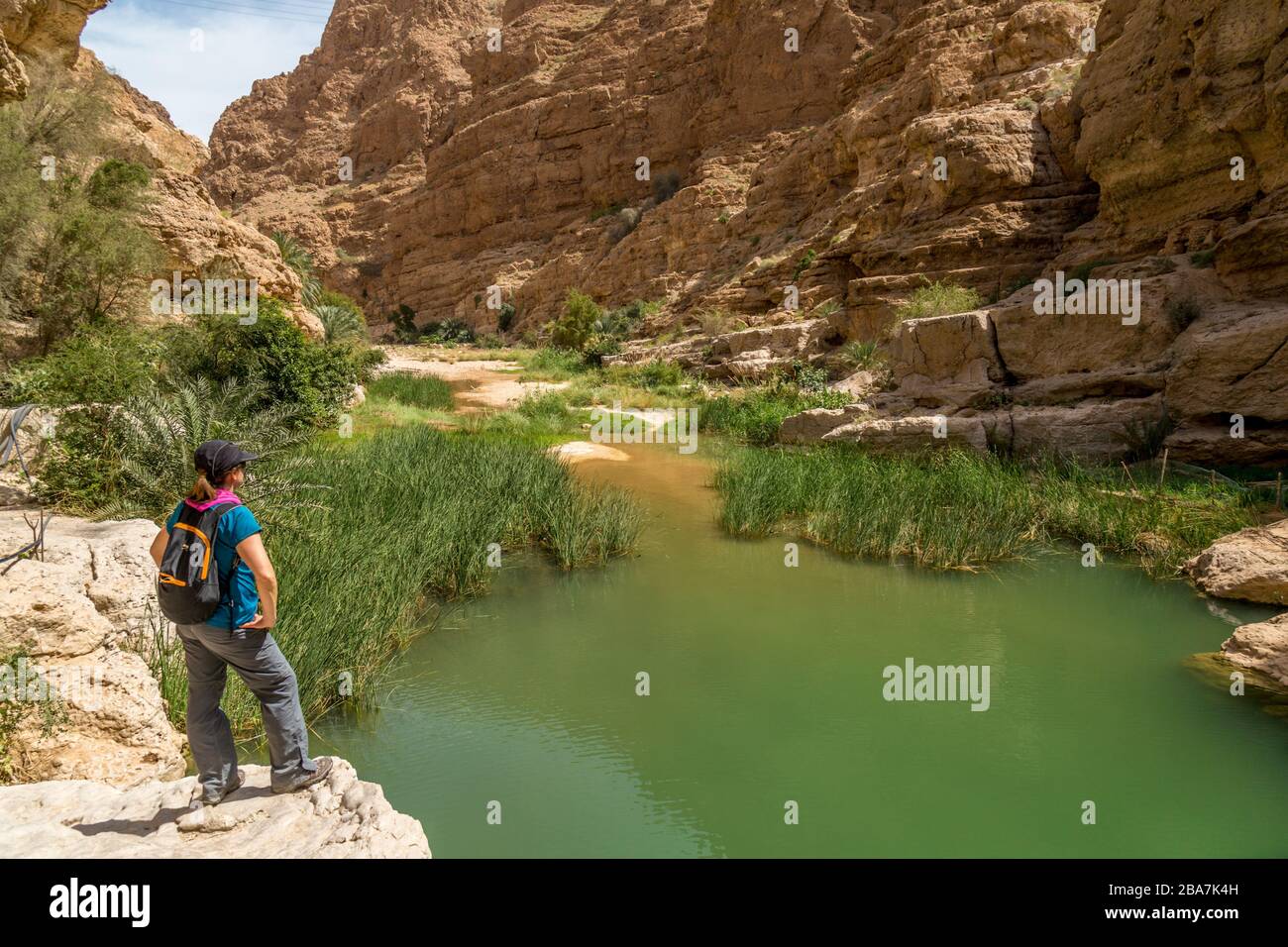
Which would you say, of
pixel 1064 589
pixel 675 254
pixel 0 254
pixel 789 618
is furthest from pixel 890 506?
pixel 675 254

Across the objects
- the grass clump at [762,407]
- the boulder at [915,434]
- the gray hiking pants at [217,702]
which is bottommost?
the gray hiking pants at [217,702]

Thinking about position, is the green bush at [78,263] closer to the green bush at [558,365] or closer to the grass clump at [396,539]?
the grass clump at [396,539]

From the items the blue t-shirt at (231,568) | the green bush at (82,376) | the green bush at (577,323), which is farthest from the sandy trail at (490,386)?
the blue t-shirt at (231,568)

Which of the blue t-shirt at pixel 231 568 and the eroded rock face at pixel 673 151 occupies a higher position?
the eroded rock face at pixel 673 151

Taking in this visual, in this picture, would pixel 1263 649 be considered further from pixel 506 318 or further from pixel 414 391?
pixel 506 318

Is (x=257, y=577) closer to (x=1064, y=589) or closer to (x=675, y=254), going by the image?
(x=1064, y=589)

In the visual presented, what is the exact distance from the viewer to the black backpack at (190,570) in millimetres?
2848

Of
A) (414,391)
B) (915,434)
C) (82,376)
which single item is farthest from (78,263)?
(915,434)

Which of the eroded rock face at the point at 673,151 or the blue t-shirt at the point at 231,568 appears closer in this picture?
the blue t-shirt at the point at 231,568

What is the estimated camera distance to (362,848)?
8.53ft

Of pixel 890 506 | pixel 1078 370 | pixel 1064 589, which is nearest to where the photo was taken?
pixel 1064 589

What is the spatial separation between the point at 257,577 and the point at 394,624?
3.11 metres

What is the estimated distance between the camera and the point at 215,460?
2.98 metres

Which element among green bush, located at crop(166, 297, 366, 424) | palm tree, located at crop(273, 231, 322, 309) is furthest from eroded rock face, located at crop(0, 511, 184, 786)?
palm tree, located at crop(273, 231, 322, 309)
